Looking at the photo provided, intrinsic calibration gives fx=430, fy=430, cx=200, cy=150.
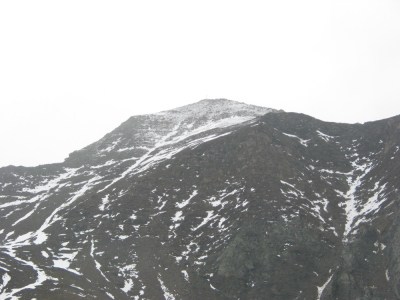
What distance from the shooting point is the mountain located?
51094mm

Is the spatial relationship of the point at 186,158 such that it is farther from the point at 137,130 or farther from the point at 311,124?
the point at 137,130

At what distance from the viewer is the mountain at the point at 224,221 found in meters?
51.1

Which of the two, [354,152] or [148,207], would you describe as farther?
[354,152]

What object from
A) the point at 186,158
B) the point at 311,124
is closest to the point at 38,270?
the point at 186,158

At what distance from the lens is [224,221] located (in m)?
67.6

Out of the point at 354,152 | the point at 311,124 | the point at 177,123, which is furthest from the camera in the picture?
the point at 177,123

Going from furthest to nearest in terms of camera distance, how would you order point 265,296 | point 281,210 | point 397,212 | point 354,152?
point 354,152 < point 281,210 < point 397,212 < point 265,296

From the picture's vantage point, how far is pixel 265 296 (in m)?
49.6

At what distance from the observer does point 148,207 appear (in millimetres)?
76938

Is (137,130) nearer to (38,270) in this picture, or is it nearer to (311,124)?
(311,124)

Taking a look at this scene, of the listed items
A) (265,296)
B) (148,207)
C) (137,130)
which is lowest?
(265,296)

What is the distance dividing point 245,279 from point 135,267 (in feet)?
51.2

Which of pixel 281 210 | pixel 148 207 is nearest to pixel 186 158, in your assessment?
pixel 148 207

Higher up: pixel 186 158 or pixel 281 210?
pixel 186 158
